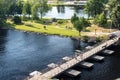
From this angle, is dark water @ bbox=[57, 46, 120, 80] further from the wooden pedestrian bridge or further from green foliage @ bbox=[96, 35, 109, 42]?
green foliage @ bbox=[96, 35, 109, 42]

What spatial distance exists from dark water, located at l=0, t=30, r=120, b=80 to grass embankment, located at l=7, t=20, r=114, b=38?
5160 millimetres

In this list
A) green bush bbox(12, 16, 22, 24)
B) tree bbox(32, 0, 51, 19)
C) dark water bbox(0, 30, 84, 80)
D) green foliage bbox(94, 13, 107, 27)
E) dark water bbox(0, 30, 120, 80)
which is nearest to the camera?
dark water bbox(0, 30, 120, 80)

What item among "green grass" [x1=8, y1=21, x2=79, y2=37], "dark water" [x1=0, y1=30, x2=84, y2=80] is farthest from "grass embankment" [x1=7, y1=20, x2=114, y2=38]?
"dark water" [x1=0, y1=30, x2=84, y2=80]

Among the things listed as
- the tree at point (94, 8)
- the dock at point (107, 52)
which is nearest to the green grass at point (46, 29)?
the tree at point (94, 8)

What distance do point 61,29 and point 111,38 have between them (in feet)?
99.3

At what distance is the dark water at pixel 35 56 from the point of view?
8973 cm

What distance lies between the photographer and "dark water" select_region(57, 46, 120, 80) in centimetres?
8681

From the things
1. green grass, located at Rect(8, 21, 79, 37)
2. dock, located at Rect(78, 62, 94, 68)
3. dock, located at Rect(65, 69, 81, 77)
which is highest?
green grass, located at Rect(8, 21, 79, 37)

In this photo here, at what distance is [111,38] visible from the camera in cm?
12388

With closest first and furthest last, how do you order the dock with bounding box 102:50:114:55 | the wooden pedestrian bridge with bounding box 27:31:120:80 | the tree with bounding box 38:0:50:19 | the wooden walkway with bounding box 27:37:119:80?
1. the wooden walkway with bounding box 27:37:119:80
2. the wooden pedestrian bridge with bounding box 27:31:120:80
3. the dock with bounding box 102:50:114:55
4. the tree with bounding box 38:0:50:19

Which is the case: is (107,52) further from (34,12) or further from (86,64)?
(34,12)

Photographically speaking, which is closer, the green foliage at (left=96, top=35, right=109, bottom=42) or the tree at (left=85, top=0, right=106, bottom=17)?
the green foliage at (left=96, top=35, right=109, bottom=42)

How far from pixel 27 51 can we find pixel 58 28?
3783cm

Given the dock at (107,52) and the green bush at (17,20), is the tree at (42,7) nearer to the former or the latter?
the green bush at (17,20)
